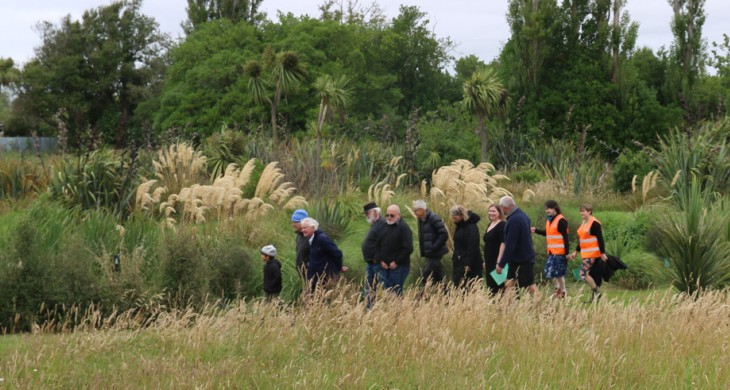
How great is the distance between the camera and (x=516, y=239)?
459 inches

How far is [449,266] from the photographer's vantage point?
14031mm

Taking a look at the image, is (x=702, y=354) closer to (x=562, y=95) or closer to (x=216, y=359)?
(x=216, y=359)

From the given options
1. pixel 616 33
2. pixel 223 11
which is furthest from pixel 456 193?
pixel 223 11

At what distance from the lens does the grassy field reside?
7.13 m

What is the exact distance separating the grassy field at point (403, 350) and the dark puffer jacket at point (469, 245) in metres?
3.05

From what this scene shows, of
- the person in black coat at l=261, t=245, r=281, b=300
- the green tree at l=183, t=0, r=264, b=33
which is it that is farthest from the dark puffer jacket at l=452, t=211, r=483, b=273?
the green tree at l=183, t=0, r=264, b=33

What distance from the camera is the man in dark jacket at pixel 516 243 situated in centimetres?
1163

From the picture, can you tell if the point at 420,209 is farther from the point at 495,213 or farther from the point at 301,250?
the point at 301,250

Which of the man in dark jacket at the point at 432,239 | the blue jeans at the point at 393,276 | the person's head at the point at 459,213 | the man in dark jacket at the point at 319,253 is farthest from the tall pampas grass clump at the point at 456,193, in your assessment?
the man in dark jacket at the point at 319,253

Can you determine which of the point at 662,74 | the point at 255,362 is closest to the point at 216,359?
the point at 255,362

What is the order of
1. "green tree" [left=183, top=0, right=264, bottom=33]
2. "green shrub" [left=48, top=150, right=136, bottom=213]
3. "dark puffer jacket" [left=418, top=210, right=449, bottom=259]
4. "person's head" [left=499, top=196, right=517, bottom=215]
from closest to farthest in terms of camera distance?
"person's head" [left=499, top=196, right=517, bottom=215], "dark puffer jacket" [left=418, top=210, right=449, bottom=259], "green shrub" [left=48, top=150, right=136, bottom=213], "green tree" [left=183, top=0, right=264, bottom=33]

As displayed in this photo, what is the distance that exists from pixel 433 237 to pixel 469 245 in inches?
19.2

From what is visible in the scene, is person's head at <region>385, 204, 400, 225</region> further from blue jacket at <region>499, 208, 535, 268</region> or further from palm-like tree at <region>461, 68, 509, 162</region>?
palm-like tree at <region>461, 68, 509, 162</region>

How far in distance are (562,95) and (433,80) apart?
19.3m
